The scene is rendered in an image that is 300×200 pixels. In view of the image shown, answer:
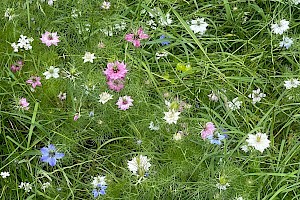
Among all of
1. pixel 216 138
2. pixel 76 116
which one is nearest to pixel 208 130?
pixel 216 138

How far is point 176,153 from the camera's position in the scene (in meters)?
1.75

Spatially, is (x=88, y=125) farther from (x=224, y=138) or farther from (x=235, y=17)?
(x=235, y=17)

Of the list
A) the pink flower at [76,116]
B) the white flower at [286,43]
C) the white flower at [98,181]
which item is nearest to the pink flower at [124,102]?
the pink flower at [76,116]

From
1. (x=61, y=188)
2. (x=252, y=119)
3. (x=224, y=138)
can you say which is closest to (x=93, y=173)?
(x=61, y=188)

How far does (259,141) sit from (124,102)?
418mm

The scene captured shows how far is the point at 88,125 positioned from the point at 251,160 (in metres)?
0.51

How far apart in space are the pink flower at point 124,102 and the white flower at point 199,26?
17.8 inches

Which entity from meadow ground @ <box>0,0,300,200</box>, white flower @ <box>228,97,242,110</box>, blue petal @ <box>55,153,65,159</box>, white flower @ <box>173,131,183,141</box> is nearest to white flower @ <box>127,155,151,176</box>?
meadow ground @ <box>0,0,300,200</box>

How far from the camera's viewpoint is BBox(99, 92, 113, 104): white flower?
6.00 feet

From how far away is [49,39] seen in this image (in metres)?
1.98

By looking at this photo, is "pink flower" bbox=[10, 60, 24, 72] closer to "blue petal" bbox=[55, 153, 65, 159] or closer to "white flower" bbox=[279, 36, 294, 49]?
"blue petal" bbox=[55, 153, 65, 159]

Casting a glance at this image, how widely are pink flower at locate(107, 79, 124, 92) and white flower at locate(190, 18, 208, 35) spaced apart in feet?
1.36

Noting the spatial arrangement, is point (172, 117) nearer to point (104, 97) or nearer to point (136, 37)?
point (104, 97)

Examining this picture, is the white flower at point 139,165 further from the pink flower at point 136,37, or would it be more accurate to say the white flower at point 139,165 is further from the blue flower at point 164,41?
the blue flower at point 164,41
